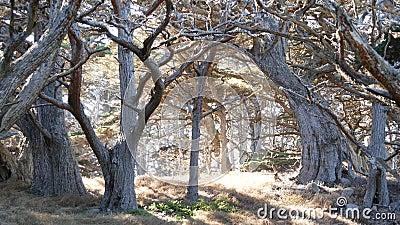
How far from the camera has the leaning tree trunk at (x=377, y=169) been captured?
25.1 ft

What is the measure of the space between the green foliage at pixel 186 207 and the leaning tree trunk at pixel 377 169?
9.37 feet

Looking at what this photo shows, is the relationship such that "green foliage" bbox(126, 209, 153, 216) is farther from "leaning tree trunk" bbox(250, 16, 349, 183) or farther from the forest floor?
"leaning tree trunk" bbox(250, 16, 349, 183)

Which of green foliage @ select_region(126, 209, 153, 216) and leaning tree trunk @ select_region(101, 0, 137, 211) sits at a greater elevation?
leaning tree trunk @ select_region(101, 0, 137, 211)

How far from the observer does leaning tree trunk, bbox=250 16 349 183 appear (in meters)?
10.2

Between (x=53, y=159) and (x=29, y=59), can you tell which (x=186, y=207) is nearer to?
(x=53, y=159)

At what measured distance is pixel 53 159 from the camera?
988 cm

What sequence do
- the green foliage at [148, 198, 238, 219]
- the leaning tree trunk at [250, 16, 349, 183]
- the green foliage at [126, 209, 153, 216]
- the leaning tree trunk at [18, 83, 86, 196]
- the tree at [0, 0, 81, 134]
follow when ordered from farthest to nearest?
1. the leaning tree trunk at [250, 16, 349, 183]
2. the leaning tree trunk at [18, 83, 86, 196]
3. the green foliage at [148, 198, 238, 219]
4. the green foliage at [126, 209, 153, 216]
5. the tree at [0, 0, 81, 134]

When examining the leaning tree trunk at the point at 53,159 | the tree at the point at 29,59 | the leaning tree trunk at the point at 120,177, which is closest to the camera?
the tree at the point at 29,59

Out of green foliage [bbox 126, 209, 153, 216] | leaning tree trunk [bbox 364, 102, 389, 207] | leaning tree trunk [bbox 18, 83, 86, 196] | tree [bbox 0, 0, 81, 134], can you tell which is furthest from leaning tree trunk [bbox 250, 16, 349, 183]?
tree [bbox 0, 0, 81, 134]

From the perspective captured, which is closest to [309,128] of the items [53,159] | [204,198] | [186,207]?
[204,198]

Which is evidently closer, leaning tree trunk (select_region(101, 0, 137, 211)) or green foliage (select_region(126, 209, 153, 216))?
green foliage (select_region(126, 209, 153, 216))

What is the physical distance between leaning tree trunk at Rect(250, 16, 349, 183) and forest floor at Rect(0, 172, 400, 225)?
0.61m

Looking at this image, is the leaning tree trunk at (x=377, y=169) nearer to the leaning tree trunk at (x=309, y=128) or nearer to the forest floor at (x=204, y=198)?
the forest floor at (x=204, y=198)

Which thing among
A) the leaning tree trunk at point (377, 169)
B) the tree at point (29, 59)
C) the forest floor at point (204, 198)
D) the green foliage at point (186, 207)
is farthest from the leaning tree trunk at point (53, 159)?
the leaning tree trunk at point (377, 169)
